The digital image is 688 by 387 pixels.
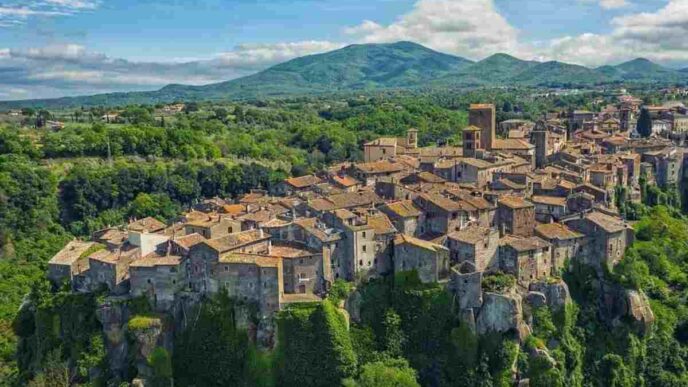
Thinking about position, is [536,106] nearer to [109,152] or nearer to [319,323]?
[109,152]

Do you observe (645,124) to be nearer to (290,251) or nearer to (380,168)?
(380,168)

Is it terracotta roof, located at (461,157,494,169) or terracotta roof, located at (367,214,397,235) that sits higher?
terracotta roof, located at (461,157,494,169)

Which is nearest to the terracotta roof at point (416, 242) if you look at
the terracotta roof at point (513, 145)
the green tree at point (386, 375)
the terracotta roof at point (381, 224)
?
the terracotta roof at point (381, 224)

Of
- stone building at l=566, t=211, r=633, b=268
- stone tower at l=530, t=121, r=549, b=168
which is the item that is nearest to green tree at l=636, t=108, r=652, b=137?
stone tower at l=530, t=121, r=549, b=168

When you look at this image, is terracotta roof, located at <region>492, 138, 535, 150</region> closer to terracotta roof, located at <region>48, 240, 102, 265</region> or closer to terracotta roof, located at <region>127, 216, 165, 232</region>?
terracotta roof, located at <region>127, 216, 165, 232</region>

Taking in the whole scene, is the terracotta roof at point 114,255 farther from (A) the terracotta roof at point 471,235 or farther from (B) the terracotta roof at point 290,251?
(A) the terracotta roof at point 471,235
